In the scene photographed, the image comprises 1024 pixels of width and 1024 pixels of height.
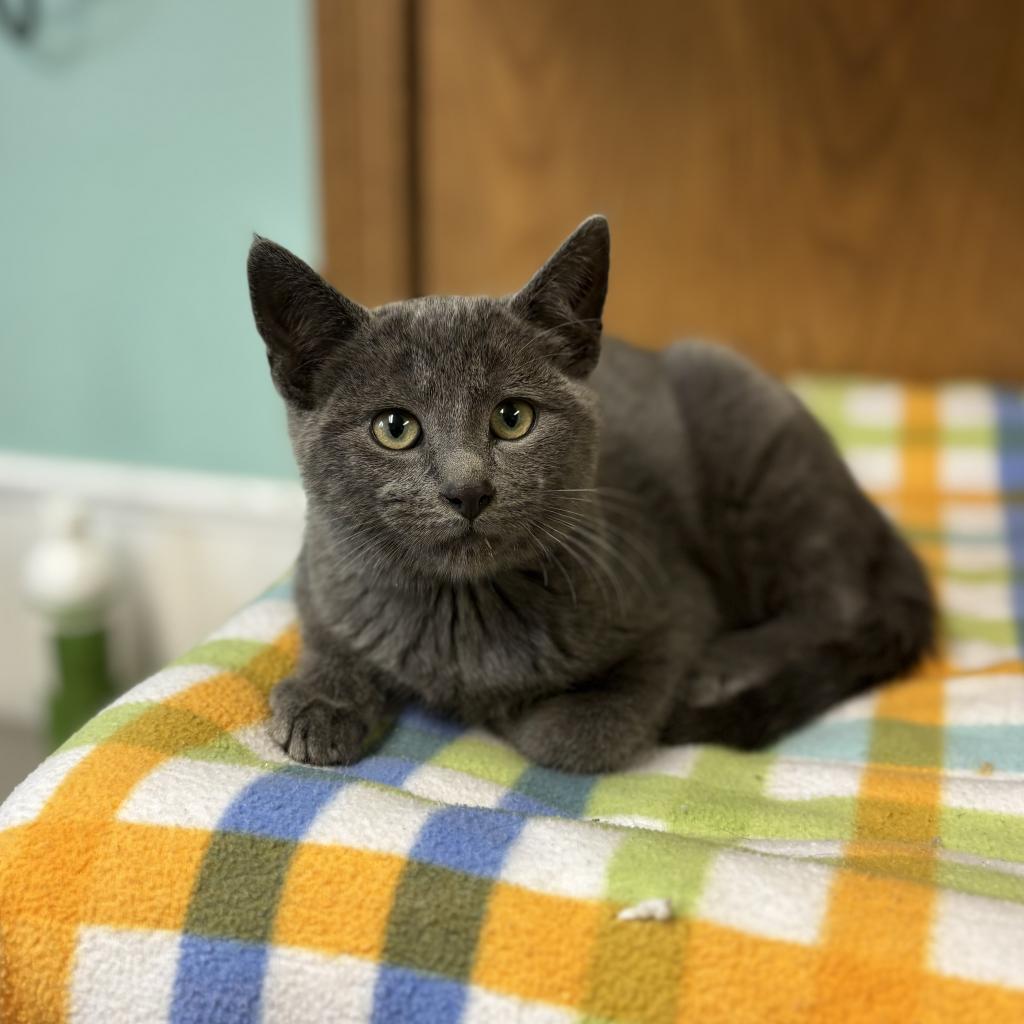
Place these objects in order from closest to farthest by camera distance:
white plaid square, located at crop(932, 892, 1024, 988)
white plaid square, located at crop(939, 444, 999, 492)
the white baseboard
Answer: white plaid square, located at crop(932, 892, 1024, 988) → white plaid square, located at crop(939, 444, 999, 492) → the white baseboard

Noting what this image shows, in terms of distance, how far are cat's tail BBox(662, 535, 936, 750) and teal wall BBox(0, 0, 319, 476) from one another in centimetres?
117

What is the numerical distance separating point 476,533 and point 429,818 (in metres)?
0.23

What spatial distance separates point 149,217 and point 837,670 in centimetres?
147

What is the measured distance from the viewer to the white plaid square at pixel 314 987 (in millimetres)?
702

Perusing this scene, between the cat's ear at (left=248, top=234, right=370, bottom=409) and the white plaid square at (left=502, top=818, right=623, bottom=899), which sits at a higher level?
the cat's ear at (left=248, top=234, right=370, bottom=409)

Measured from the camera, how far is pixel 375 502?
889 millimetres

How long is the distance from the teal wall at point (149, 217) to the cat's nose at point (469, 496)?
3.94 ft

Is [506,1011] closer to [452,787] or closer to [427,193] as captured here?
[452,787]

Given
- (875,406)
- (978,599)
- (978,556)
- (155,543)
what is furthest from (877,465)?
(155,543)

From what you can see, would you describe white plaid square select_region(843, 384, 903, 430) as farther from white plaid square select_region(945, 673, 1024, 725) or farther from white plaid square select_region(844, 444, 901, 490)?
white plaid square select_region(945, 673, 1024, 725)

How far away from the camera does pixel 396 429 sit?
90 cm

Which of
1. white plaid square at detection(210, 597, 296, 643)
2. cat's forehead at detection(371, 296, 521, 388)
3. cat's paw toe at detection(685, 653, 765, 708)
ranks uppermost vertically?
cat's forehead at detection(371, 296, 521, 388)

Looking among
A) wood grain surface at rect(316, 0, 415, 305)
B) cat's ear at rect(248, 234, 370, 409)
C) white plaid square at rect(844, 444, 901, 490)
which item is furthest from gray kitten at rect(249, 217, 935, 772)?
wood grain surface at rect(316, 0, 415, 305)

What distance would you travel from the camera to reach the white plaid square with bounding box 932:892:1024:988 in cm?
64
